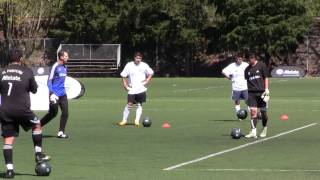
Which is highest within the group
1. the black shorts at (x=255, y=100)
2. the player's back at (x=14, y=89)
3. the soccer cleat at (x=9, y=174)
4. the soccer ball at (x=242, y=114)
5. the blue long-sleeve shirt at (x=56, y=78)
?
the player's back at (x=14, y=89)

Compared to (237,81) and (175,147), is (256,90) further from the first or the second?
(237,81)

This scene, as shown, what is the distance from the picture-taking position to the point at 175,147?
17297 mm

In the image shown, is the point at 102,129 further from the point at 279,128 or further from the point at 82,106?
the point at 82,106

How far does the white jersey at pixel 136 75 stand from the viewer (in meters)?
23.5

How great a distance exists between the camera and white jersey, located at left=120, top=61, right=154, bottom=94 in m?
23.5

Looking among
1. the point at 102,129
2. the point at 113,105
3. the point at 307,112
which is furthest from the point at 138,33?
the point at 102,129

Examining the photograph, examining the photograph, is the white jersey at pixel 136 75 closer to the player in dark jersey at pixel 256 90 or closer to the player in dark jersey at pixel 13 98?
the player in dark jersey at pixel 256 90

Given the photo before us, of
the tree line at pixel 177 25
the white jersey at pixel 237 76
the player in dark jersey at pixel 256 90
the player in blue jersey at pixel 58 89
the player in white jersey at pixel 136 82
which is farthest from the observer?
the tree line at pixel 177 25

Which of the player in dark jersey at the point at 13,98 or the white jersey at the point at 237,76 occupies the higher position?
the player in dark jersey at the point at 13,98

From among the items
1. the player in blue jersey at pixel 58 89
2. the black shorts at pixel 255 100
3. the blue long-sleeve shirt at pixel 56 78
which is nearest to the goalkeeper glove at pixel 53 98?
the player in blue jersey at pixel 58 89

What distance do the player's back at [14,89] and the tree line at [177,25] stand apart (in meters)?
47.4

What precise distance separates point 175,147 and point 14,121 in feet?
16.9

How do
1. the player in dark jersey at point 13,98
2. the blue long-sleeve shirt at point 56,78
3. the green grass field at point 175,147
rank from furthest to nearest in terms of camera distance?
the blue long-sleeve shirt at point 56,78 < the green grass field at point 175,147 < the player in dark jersey at point 13,98

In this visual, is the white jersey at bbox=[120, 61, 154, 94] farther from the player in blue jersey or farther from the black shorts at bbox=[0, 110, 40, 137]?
the black shorts at bbox=[0, 110, 40, 137]
